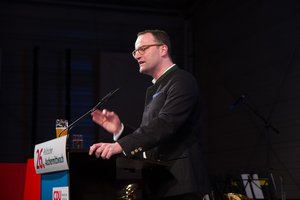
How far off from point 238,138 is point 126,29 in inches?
116

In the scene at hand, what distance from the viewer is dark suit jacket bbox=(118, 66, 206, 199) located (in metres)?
1.65

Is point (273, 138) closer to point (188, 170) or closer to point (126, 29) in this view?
point (126, 29)

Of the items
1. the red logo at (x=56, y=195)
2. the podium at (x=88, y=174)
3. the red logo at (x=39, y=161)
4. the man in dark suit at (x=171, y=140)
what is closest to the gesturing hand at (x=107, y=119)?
the man in dark suit at (x=171, y=140)

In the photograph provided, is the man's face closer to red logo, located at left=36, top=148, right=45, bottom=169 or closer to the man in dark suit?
the man in dark suit

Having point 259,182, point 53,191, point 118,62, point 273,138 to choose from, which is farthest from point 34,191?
point 118,62

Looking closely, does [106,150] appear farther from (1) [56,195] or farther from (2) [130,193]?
(1) [56,195]

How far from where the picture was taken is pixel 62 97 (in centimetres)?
782

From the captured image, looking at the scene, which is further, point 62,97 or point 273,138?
point 62,97

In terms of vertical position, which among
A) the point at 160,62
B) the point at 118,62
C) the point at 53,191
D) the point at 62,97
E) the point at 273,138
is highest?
the point at 118,62

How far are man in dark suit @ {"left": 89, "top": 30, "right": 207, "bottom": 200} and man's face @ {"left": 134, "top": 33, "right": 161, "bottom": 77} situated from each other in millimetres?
133

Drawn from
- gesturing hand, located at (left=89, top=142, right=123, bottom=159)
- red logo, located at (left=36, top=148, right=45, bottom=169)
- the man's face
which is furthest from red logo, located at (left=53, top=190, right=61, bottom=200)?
the man's face

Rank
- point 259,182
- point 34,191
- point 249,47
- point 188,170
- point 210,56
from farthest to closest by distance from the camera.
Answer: point 210,56
point 249,47
point 259,182
point 34,191
point 188,170

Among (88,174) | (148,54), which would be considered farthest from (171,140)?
(148,54)

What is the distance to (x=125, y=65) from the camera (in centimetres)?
789
